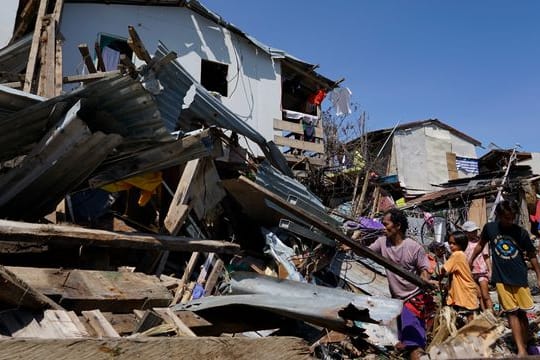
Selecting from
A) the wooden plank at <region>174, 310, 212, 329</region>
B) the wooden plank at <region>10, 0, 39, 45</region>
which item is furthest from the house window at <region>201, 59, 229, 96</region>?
the wooden plank at <region>174, 310, 212, 329</region>

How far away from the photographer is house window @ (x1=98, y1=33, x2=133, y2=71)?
1134cm

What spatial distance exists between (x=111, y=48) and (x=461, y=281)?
33.4 feet

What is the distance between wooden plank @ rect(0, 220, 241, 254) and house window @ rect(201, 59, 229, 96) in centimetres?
1044

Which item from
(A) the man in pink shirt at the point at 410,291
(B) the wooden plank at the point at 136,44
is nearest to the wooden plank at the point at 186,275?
(A) the man in pink shirt at the point at 410,291

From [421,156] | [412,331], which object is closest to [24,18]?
[412,331]

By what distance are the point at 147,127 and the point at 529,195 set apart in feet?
49.9

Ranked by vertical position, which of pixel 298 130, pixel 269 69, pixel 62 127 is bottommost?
pixel 62 127

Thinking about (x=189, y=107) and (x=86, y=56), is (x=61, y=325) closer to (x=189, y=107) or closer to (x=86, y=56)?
(x=189, y=107)

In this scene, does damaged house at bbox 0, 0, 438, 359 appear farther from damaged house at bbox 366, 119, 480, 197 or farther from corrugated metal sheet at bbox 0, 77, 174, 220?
damaged house at bbox 366, 119, 480, 197

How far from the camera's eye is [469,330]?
500 cm

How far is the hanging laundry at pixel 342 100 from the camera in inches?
598

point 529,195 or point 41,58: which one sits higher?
point 41,58

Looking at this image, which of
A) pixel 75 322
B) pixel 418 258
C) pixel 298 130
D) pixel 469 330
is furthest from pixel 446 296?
pixel 298 130

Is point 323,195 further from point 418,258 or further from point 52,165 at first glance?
point 52,165
